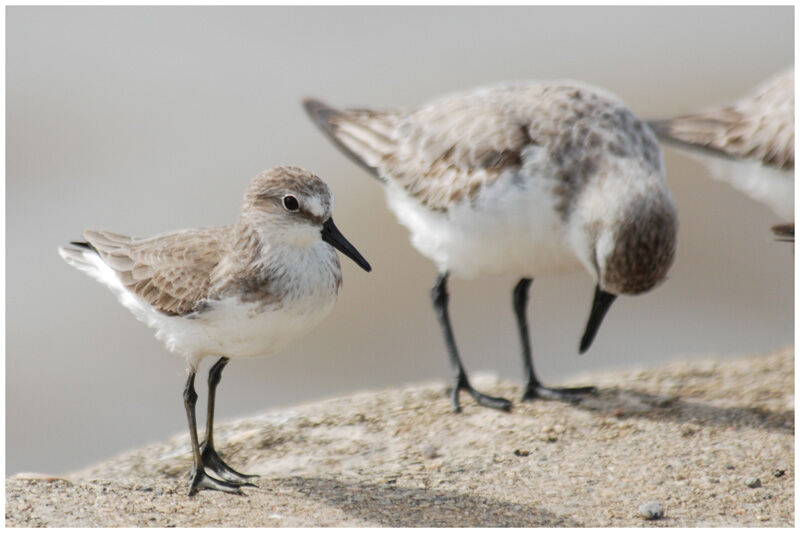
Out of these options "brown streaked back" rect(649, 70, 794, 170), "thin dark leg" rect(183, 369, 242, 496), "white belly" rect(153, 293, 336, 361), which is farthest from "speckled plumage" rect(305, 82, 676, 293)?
"thin dark leg" rect(183, 369, 242, 496)

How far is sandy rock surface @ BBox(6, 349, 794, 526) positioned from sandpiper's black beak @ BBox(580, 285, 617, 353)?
482 millimetres

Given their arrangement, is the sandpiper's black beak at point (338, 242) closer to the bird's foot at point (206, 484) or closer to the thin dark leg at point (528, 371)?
the bird's foot at point (206, 484)

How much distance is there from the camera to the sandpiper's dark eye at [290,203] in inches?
197

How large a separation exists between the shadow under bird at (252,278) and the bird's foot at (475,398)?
76.7 inches

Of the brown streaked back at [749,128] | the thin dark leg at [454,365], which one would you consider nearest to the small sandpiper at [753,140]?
the brown streaked back at [749,128]

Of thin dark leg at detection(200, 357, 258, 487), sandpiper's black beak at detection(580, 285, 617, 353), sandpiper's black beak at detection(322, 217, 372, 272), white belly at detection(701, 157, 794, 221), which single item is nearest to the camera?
sandpiper's black beak at detection(322, 217, 372, 272)

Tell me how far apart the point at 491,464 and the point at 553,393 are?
112 centimetres

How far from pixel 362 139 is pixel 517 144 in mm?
1282

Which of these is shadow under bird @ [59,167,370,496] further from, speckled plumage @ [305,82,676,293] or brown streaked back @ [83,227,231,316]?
speckled plumage @ [305,82,676,293]

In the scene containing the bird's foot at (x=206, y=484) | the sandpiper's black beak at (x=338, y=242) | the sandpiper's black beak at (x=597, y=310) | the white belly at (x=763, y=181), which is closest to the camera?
the sandpiper's black beak at (x=338, y=242)

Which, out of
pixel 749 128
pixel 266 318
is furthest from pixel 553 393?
pixel 266 318

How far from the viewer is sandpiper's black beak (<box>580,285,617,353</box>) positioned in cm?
661

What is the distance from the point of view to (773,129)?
24.8 feet

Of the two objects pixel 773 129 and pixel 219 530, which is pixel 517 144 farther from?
pixel 219 530
